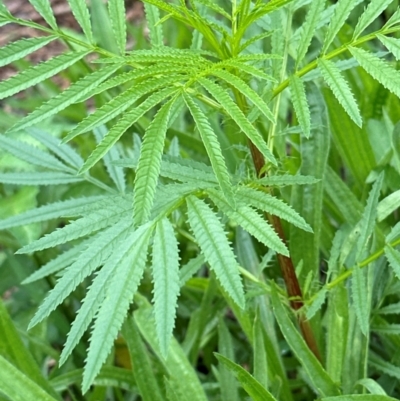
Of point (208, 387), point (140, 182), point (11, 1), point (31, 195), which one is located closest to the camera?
point (140, 182)

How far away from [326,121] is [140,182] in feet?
1.31

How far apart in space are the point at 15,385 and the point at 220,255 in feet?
0.99

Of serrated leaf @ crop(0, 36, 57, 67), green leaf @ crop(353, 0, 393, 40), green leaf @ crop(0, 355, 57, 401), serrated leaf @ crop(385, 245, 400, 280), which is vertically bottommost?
green leaf @ crop(0, 355, 57, 401)

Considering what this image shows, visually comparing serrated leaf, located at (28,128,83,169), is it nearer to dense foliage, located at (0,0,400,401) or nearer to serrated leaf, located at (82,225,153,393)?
dense foliage, located at (0,0,400,401)

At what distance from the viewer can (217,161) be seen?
421mm

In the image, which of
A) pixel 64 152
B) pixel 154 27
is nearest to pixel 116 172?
pixel 64 152

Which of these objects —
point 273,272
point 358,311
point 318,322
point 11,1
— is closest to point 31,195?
point 273,272

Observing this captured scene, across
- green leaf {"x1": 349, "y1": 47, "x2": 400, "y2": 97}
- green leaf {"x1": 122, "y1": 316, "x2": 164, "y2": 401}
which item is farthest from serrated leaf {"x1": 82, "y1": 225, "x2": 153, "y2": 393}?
green leaf {"x1": 122, "y1": 316, "x2": 164, "y2": 401}

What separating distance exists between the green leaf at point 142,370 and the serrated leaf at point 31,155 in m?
0.23

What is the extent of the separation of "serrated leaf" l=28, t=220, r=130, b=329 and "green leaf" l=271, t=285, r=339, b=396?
0.74 feet

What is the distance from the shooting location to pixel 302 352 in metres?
0.66

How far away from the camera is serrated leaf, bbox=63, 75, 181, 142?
1.39ft

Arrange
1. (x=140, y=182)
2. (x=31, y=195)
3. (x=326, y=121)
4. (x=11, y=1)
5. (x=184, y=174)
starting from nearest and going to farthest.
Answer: (x=140, y=182) < (x=184, y=174) < (x=326, y=121) < (x=31, y=195) < (x=11, y=1)

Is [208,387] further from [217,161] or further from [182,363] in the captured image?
[217,161]
